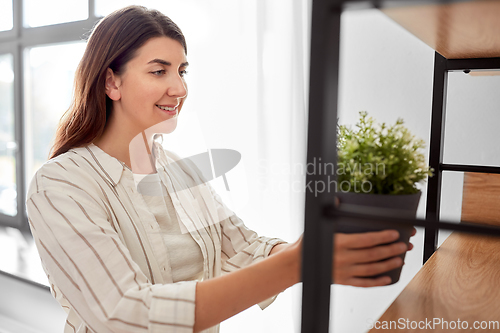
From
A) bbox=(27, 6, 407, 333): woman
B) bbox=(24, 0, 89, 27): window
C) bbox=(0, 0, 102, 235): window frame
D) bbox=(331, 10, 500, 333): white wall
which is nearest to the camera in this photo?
bbox=(27, 6, 407, 333): woman

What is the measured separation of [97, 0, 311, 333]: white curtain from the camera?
151 cm

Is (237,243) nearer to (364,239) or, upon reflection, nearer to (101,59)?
(101,59)

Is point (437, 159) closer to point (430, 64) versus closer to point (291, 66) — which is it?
point (430, 64)

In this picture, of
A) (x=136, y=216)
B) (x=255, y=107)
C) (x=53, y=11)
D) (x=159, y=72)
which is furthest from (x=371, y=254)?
(x=53, y=11)

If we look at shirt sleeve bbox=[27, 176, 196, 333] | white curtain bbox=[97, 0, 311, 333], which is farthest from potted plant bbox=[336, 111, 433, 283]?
white curtain bbox=[97, 0, 311, 333]

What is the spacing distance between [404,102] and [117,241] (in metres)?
1.03

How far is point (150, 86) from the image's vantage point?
104 centimetres

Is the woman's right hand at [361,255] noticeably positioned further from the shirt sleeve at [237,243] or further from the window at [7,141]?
the window at [7,141]

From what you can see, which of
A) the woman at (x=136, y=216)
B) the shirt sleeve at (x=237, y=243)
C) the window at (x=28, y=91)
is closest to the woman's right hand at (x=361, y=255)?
the woman at (x=136, y=216)

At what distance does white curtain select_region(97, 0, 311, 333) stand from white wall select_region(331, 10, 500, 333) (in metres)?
0.17

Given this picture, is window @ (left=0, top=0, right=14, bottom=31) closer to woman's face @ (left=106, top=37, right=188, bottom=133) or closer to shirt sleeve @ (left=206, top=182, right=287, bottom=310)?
woman's face @ (left=106, top=37, right=188, bottom=133)

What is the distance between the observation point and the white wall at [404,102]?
1.24m

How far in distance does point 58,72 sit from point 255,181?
1.60 meters

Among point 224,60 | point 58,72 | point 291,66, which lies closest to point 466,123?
point 291,66
